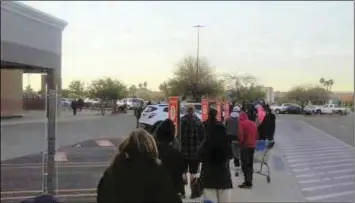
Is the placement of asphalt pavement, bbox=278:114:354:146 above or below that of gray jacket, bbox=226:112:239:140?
below

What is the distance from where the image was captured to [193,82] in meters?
68.1

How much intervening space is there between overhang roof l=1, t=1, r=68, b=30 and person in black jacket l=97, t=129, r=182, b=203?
1263 mm

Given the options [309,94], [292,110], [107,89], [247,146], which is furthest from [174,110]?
[309,94]

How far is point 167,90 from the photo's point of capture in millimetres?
70875

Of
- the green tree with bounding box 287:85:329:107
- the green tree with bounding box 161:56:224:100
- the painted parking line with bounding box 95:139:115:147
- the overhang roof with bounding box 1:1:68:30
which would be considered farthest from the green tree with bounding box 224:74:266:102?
the overhang roof with bounding box 1:1:68:30

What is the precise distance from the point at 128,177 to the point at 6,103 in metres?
1.07

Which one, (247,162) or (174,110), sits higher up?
(174,110)

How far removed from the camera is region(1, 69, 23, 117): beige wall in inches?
152

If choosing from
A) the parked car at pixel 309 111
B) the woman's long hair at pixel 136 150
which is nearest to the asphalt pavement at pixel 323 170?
the woman's long hair at pixel 136 150

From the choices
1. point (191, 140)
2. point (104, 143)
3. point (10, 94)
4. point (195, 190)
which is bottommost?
point (104, 143)

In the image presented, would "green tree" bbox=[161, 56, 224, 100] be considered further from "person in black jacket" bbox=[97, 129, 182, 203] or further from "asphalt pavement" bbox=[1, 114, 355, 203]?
"person in black jacket" bbox=[97, 129, 182, 203]

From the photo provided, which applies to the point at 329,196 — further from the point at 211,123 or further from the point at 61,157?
the point at 61,157

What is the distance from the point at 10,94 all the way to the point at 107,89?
2398 inches

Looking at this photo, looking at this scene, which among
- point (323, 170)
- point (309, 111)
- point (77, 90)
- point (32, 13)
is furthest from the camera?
point (77, 90)
